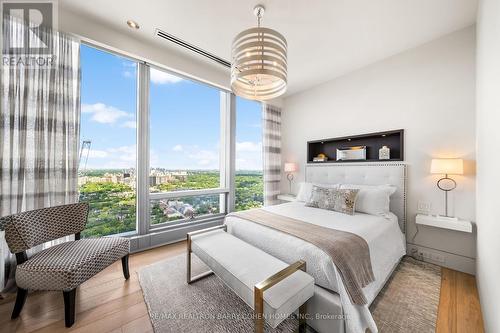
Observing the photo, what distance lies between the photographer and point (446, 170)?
2150mm

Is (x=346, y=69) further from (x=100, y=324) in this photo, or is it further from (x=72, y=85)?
(x=100, y=324)

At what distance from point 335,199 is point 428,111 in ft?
5.48

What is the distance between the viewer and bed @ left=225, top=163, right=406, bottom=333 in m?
1.31

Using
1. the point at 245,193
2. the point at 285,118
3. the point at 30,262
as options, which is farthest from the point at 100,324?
the point at 285,118

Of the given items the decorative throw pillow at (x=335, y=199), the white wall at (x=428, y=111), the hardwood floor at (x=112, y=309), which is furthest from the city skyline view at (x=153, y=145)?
the white wall at (x=428, y=111)

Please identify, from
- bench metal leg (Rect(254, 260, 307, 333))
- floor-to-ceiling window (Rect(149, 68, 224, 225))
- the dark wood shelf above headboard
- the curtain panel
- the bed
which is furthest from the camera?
floor-to-ceiling window (Rect(149, 68, 224, 225))

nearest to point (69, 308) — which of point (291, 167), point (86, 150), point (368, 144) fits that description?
point (86, 150)

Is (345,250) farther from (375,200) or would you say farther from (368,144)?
(368,144)

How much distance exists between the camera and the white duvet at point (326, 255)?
53.1 inches

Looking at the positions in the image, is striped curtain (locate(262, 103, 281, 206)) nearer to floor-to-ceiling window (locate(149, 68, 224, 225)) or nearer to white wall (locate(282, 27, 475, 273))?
floor-to-ceiling window (locate(149, 68, 224, 225))

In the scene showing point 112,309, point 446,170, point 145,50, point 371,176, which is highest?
point 145,50

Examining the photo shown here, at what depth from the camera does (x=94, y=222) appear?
8.18 ft

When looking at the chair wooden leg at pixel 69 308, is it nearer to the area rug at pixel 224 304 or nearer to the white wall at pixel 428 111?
the area rug at pixel 224 304

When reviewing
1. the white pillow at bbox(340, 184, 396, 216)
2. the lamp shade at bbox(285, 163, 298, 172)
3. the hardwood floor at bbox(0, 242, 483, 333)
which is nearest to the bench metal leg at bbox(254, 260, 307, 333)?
the hardwood floor at bbox(0, 242, 483, 333)
